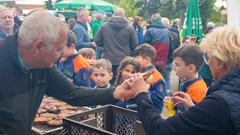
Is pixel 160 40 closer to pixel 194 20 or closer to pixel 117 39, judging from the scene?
pixel 117 39

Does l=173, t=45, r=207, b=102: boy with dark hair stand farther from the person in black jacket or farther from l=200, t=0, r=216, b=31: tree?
l=200, t=0, r=216, b=31: tree

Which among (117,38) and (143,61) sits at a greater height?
(117,38)

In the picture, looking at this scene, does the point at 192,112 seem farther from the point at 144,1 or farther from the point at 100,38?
the point at 144,1

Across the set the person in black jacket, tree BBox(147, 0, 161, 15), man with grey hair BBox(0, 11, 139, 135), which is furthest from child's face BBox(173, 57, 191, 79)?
tree BBox(147, 0, 161, 15)

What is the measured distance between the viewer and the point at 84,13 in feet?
26.0

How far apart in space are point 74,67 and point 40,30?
7.79 ft

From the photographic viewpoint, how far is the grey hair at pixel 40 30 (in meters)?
1.99

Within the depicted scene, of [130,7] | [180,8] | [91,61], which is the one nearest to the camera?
[91,61]

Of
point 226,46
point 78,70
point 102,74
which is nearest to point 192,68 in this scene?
point 102,74

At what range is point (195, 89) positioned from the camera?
350cm

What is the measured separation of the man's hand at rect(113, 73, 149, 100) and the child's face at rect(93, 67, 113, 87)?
177 centimetres

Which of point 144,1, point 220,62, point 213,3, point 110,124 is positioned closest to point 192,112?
point 220,62

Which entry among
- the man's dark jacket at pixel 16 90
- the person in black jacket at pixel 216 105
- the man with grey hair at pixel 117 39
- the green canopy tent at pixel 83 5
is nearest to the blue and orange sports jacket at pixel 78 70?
the man's dark jacket at pixel 16 90

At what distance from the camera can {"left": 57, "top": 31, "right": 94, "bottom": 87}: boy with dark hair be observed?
432 cm
